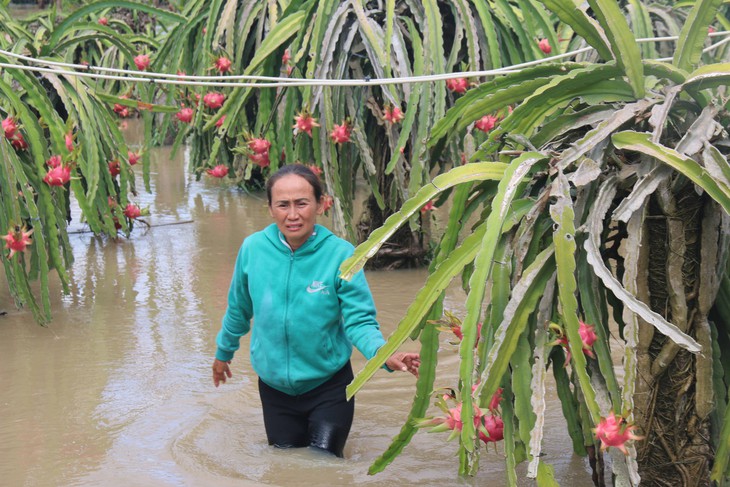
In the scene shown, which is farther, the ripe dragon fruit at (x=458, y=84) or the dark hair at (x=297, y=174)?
the ripe dragon fruit at (x=458, y=84)

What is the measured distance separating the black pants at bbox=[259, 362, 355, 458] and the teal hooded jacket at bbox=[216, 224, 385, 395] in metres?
0.05

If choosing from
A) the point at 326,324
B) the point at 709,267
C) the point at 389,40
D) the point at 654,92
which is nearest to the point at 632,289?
the point at 709,267

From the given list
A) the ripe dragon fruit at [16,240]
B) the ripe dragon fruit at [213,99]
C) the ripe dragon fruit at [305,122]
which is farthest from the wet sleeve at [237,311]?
the ripe dragon fruit at [213,99]

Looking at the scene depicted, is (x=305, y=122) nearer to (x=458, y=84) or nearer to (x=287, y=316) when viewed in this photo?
(x=458, y=84)

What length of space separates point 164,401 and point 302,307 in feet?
4.17

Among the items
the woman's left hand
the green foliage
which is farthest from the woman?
the green foliage

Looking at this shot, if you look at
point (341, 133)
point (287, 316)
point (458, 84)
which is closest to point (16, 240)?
point (341, 133)

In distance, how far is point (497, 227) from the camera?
2992 mm

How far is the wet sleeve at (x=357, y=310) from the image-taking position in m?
3.76

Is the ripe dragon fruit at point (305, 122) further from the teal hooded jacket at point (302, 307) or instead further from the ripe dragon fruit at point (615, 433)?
the ripe dragon fruit at point (615, 433)

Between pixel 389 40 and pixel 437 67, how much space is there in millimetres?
359

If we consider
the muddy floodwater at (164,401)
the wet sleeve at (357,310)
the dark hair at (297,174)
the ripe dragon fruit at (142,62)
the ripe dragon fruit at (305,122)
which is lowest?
the muddy floodwater at (164,401)

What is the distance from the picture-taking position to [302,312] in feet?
12.7

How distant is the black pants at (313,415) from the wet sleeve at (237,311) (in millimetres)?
205
